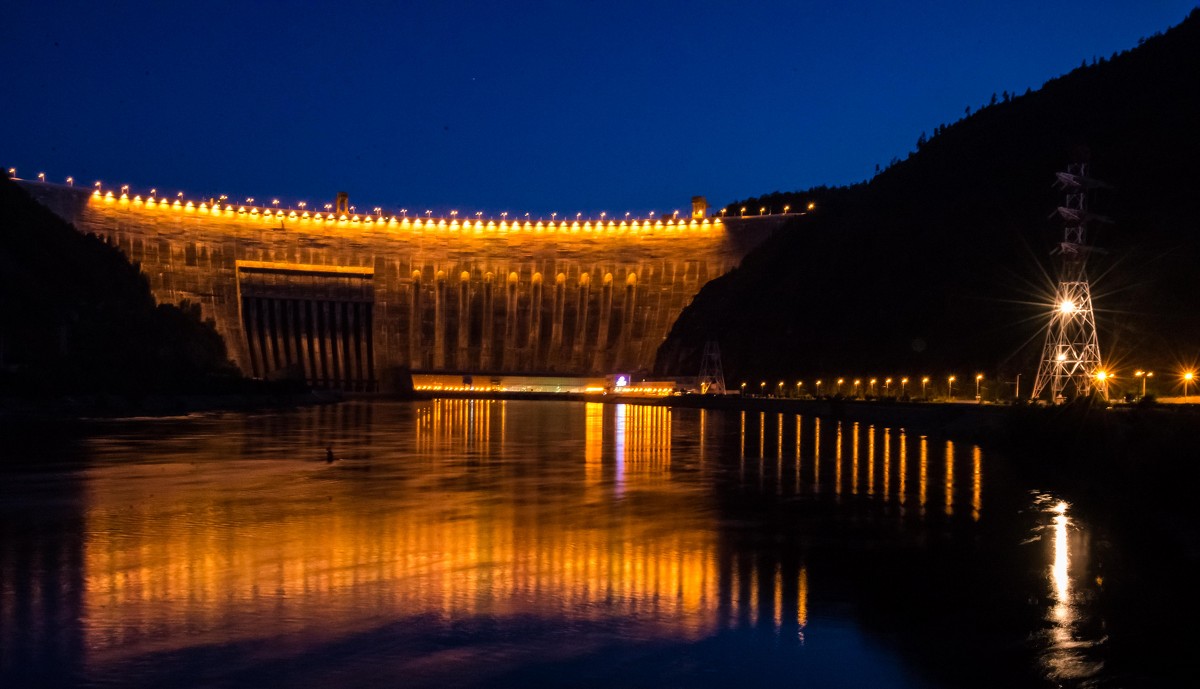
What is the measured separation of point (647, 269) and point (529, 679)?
10724 centimetres

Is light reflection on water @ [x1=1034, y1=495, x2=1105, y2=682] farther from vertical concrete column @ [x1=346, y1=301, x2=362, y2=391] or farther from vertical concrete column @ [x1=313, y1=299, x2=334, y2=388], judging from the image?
vertical concrete column @ [x1=346, y1=301, x2=362, y2=391]

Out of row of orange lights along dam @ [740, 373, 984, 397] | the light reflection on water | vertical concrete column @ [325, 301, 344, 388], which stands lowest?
the light reflection on water

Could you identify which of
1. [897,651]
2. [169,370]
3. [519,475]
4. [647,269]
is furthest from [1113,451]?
[647,269]

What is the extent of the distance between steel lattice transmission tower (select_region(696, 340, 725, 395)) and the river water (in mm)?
65271

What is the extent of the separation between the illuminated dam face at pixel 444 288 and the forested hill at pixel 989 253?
282 inches

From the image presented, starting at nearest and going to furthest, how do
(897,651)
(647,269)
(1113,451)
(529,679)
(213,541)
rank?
1. (529,679)
2. (897,651)
3. (213,541)
4. (1113,451)
5. (647,269)

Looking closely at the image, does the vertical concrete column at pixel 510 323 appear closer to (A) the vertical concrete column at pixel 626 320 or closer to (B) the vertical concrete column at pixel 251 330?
(A) the vertical concrete column at pixel 626 320

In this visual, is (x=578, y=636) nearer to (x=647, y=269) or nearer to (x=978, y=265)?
(x=978, y=265)

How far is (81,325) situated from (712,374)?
169ft

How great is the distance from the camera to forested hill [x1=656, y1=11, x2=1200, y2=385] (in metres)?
68.2

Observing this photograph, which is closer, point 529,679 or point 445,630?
point 529,679

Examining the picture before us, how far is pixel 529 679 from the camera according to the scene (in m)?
9.56

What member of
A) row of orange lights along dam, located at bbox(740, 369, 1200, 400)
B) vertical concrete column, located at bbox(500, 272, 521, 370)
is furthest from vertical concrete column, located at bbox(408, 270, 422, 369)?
row of orange lights along dam, located at bbox(740, 369, 1200, 400)

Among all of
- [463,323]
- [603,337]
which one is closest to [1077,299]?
[603,337]
